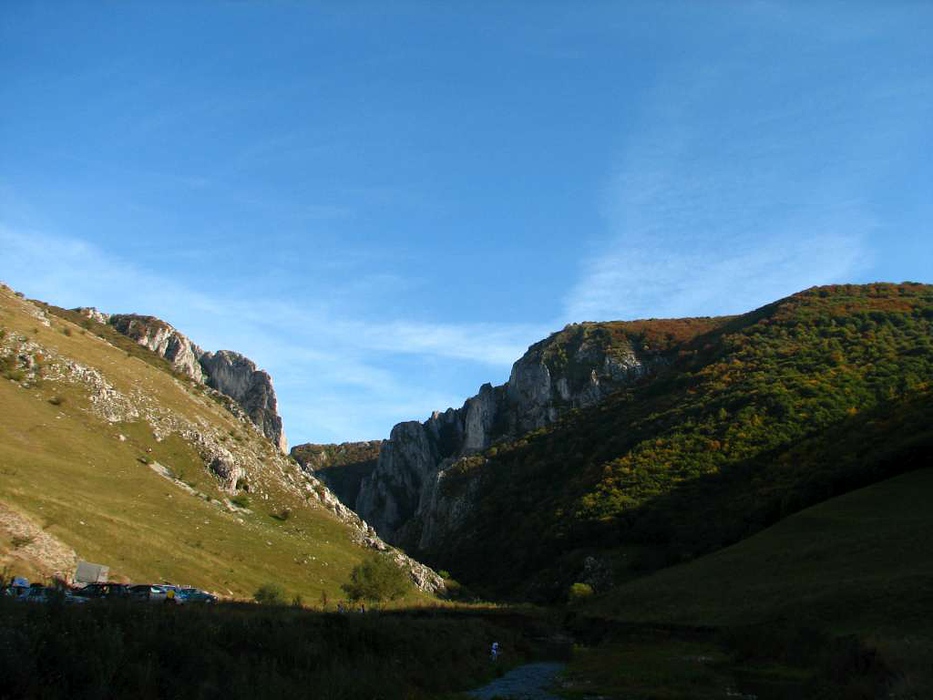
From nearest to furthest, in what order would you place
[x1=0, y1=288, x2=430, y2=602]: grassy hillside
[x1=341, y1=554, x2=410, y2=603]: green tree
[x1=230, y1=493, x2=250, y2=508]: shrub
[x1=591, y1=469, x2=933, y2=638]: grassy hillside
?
[x1=591, y1=469, x2=933, y2=638]: grassy hillside < [x1=0, y1=288, x2=430, y2=602]: grassy hillside < [x1=341, y1=554, x2=410, y2=603]: green tree < [x1=230, y1=493, x2=250, y2=508]: shrub

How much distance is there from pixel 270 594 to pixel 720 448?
74503 millimetres

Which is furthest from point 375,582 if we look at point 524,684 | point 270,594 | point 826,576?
point 826,576

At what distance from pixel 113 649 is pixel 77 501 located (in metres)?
47.7

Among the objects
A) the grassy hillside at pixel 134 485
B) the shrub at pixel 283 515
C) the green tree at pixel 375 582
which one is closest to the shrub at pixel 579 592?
the green tree at pixel 375 582

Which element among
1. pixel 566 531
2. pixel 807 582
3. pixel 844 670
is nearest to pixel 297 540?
pixel 566 531

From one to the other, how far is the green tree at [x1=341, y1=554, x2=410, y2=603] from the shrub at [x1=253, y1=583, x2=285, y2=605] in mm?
13586

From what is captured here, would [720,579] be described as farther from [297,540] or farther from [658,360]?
[658,360]

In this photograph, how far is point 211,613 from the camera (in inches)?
965

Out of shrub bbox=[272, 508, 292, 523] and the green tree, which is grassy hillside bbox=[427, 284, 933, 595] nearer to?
the green tree

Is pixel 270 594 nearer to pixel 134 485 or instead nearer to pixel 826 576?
pixel 134 485

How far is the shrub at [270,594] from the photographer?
55344mm

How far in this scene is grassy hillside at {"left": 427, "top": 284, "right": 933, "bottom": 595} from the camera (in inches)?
3091

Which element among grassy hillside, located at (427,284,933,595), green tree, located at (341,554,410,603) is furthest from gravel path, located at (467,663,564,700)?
grassy hillside, located at (427,284,933,595)

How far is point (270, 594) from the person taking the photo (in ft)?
184
